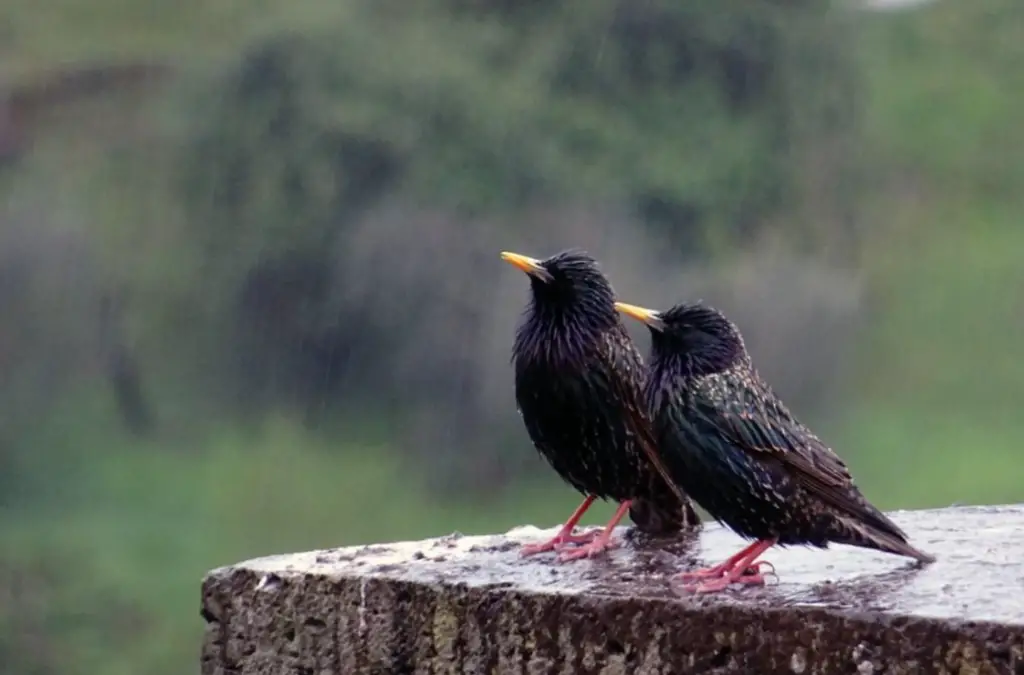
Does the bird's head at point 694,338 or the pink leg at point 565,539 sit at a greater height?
the bird's head at point 694,338

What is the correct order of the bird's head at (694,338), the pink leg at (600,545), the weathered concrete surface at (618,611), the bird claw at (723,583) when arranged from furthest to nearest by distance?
the pink leg at (600,545)
the bird's head at (694,338)
the bird claw at (723,583)
the weathered concrete surface at (618,611)

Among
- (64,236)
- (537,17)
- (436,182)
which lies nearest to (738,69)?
(537,17)

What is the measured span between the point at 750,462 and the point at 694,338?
0.55 ft

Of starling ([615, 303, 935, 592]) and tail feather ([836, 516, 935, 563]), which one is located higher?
starling ([615, 303, 935, 592])

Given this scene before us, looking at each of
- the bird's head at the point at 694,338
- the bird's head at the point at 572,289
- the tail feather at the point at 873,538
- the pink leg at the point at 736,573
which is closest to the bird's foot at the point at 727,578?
the pink leg at the point at 736,573

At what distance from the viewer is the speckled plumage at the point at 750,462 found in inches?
52.5

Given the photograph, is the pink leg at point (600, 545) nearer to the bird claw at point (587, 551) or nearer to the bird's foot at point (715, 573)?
the bird claw at point (587, 551)

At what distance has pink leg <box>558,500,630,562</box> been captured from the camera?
1508 mm

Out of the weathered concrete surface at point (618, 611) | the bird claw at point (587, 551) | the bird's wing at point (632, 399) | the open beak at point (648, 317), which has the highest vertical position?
the open beak at point (648, 317)

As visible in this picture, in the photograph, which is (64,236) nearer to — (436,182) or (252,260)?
(252,260)

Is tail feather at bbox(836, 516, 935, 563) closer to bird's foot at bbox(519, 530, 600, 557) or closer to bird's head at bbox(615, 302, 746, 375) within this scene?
bird's head at bbox(615, 302, 746, 375)

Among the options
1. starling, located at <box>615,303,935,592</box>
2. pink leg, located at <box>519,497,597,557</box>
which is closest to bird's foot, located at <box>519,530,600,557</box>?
pink leg, located at <box>519,497,597,557</box>

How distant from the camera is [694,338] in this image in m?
1.42

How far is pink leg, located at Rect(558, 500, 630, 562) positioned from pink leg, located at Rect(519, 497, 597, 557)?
4 centimetres
